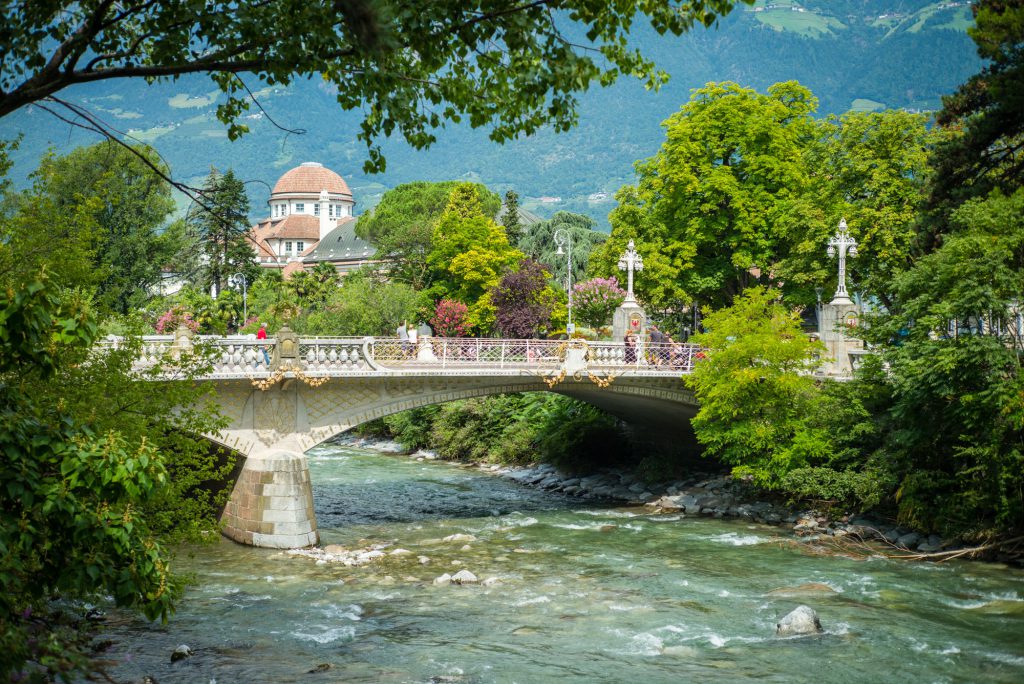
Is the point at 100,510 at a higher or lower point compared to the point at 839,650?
higher

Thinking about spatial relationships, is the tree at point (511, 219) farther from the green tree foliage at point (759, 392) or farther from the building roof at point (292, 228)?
the building roof at point (292, 228)

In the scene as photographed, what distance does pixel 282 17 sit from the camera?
25.4ft

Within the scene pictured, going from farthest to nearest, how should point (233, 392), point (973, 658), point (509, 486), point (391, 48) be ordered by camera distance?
point (509, 486)
point (233, 392)
point (973, 658)
point (391, 48)

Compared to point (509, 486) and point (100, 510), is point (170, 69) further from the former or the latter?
point (509, 486)

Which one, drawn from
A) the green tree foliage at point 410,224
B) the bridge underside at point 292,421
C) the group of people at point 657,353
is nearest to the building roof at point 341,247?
the green tree foliage at point 410,224

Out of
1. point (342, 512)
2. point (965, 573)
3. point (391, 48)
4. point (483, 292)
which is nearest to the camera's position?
Answer: point (391, 48)

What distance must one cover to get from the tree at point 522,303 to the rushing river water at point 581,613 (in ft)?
66.8

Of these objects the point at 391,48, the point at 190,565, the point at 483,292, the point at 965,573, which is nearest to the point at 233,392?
the point at 190,565

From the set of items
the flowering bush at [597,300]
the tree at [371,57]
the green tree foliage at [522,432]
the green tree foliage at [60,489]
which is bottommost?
the green tree foliage at [522,432]

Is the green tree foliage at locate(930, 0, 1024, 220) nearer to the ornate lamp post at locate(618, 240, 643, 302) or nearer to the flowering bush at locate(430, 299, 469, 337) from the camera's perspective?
the ornate lamp post at locate(618, 240, 643, 302)

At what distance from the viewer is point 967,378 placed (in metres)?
22.0

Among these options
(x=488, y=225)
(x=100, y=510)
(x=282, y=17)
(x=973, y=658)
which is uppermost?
(x=488, y=225)

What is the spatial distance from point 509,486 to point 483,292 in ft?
59.6

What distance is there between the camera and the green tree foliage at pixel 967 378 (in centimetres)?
2145
